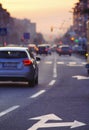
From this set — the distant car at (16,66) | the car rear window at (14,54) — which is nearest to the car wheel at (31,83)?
the distant car at (16,66)

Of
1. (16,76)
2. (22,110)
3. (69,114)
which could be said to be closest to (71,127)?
(69,114)

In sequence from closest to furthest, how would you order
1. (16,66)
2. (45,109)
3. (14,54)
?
(45,109)
(16,66)
(14,54)

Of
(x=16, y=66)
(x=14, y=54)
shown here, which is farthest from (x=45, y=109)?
(x=14, y=54)

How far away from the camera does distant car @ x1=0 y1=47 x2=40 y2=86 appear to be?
25750 mm

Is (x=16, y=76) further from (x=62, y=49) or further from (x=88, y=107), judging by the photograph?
(x=62, y=49)

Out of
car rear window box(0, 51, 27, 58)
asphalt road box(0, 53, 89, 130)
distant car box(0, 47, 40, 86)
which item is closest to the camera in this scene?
asphalt road box(0, 53, 89, 130)

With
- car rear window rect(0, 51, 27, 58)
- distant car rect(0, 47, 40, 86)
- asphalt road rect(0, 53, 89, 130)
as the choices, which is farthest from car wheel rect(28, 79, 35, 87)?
asphalt road rect(0, 53, 89, 130)

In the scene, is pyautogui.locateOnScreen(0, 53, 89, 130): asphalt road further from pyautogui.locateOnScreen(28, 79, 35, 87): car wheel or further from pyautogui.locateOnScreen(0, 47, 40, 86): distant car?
pyautogui.locateOnScreen(28, 79, 35, 87): car wheel

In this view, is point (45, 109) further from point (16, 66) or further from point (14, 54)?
point (14, 54)

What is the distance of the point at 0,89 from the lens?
79.0 ft

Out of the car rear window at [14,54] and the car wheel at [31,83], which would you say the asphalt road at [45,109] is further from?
the car rear window at [14,54]

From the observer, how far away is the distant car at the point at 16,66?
1014 inches

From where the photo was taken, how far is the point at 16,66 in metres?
25.8

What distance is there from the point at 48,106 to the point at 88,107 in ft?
3.08
